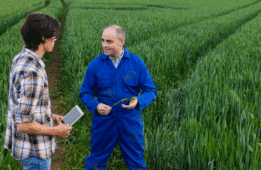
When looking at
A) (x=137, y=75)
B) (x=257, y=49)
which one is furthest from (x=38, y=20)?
(x=257, y=49)

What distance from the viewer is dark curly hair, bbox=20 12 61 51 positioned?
108 centimetres

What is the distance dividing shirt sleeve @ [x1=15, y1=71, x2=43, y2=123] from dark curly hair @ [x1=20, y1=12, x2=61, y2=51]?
0.65 feet

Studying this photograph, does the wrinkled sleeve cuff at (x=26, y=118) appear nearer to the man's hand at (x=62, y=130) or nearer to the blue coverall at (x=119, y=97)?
the man's hand at (x=62, y=130)

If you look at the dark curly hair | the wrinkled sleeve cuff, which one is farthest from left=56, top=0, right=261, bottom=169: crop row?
the dark curly hair

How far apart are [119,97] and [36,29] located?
28.4 inches

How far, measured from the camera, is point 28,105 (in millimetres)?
979

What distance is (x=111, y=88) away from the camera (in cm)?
154

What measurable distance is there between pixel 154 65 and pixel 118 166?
2087 mm

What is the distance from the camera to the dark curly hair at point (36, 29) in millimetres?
1075

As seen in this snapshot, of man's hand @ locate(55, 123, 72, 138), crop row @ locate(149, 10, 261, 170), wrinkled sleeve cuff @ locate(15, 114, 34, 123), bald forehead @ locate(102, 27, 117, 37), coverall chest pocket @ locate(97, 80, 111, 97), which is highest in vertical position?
bald forehead @ locate(102, 27, 117, 37)

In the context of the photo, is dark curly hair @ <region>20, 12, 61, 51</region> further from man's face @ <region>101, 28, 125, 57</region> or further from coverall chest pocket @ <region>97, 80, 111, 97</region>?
coverall chest pocket @ <region>97, 80, 111, 97</region>

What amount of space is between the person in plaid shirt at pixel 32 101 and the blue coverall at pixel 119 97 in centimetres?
44

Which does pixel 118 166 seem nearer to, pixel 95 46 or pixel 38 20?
pixel 38 20

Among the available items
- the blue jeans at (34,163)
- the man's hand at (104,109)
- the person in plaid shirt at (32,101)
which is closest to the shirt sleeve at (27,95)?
the person in plaid shirt at (32,101)
